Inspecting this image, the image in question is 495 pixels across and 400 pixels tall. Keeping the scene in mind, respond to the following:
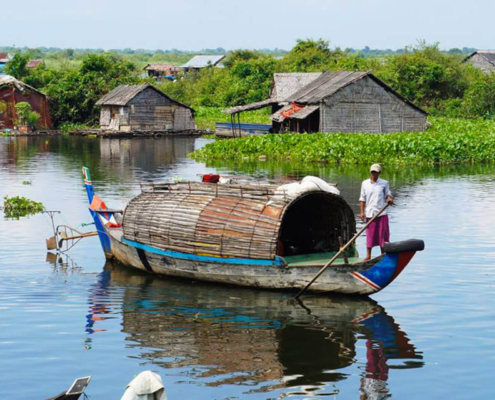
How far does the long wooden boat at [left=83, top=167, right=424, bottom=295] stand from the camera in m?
13.0

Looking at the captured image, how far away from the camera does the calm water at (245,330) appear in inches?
389

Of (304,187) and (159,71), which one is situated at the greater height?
(159,71)

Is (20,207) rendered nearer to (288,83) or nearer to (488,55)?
(288,83)

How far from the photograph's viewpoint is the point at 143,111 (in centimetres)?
5166

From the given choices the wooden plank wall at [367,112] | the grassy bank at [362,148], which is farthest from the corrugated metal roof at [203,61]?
the grassy bank at [362,148]

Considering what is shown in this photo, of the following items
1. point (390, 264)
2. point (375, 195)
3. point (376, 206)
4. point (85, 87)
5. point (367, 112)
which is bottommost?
point (390, 264)

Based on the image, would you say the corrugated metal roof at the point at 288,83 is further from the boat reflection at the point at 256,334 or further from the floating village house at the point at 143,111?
the boat reflection at the point at 256,334

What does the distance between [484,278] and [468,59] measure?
62080 millimetres

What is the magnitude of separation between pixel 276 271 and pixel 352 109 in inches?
1094

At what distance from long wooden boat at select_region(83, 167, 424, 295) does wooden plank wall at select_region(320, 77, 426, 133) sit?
25.2 metres

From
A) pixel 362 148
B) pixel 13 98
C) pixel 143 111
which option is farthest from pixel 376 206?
pixel 13 98

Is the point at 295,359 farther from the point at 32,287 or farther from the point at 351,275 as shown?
the point at 32,287

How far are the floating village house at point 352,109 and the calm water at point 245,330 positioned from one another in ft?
66.7

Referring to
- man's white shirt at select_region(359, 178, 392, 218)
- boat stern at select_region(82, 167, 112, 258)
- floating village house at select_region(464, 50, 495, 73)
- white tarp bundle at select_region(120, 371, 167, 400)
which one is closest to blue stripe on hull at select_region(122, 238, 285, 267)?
boat stern at select_region(82, 167, 112, 258)
